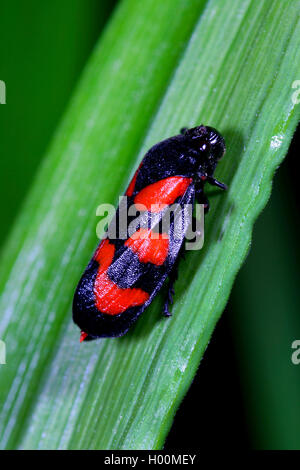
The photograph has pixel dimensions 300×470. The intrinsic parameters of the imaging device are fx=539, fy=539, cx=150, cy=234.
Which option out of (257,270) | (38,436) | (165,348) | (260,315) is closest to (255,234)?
(257,270)

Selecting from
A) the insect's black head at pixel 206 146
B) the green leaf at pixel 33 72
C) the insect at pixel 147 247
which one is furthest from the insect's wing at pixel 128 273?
the green leaf at pixel 33 72

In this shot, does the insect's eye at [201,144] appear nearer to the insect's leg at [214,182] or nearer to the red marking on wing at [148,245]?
the insect's leg at [214,182]

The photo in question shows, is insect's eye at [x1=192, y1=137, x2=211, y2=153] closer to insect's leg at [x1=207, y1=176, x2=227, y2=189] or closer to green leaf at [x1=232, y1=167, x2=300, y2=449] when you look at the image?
insect's leg at [x1=207, y1=176, x2=227, y2=189]

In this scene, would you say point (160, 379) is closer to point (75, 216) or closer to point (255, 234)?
point (75, 216)

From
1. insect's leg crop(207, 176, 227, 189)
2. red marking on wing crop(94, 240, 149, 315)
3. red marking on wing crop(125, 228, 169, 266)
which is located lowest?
red marking on wing crop(94, 240, 149, 315)

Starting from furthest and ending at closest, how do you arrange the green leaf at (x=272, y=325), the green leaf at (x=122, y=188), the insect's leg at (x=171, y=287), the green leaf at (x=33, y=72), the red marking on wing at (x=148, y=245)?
the green leaf at (x=33, y=72) < the green leaf at (x=272, y=325) < the red marking on wing at (x=148, y=245) < the insect's leg at (x=171, y=287) < the green leaf at (x=122, y=188)

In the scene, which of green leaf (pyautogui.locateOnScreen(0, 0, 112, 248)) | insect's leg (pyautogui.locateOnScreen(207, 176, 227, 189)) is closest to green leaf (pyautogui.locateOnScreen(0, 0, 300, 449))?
insect's leg (pyautogui.locateOnScreen(207, 176, 227, 189))
